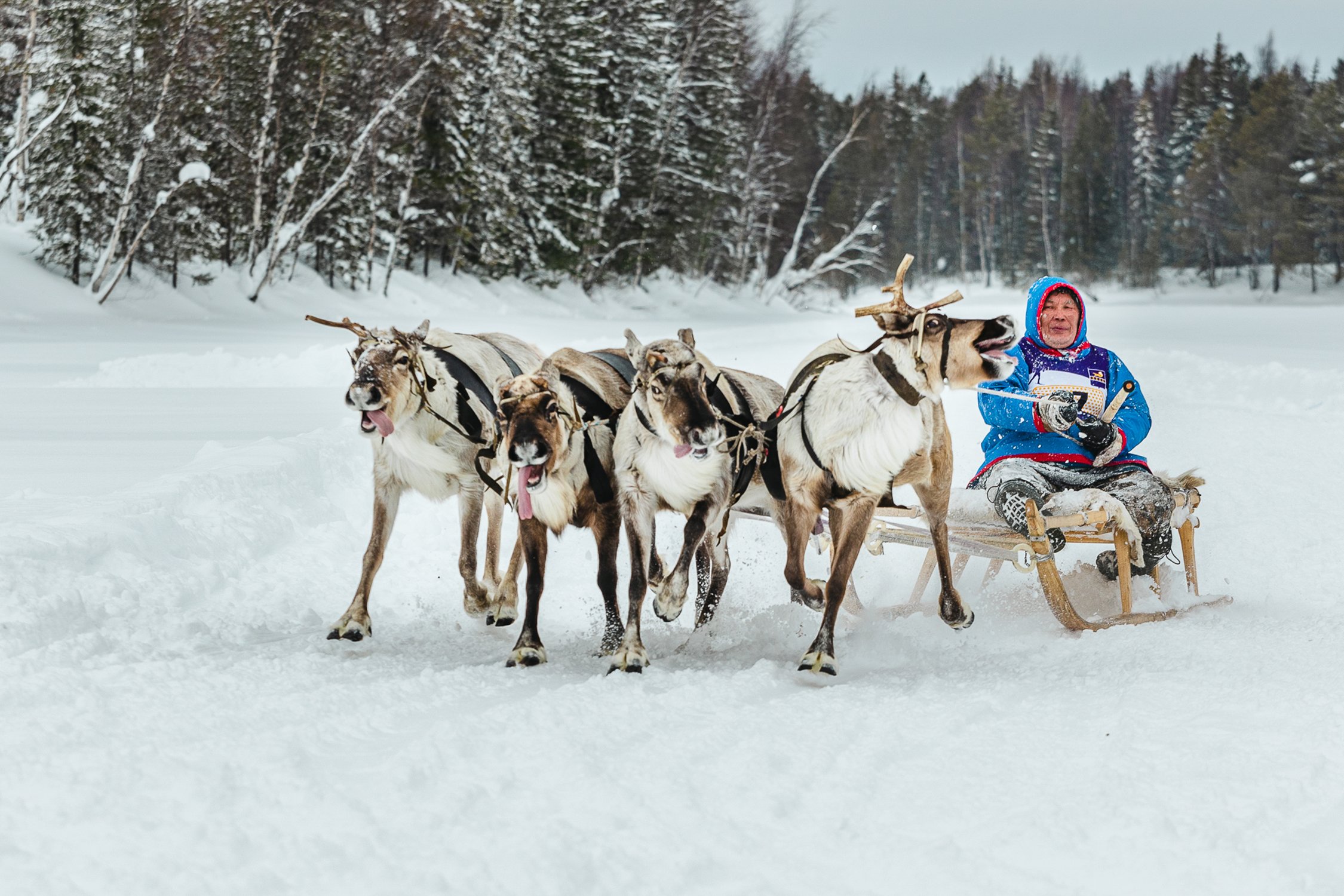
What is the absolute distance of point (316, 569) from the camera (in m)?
6.00

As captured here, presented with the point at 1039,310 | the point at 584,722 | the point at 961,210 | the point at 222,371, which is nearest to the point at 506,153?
the point at 222,371

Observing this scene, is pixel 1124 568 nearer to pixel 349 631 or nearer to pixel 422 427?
pixel 422 427

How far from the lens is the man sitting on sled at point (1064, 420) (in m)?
5.42

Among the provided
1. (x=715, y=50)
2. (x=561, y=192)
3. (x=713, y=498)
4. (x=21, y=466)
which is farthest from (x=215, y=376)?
(x=715, y=50)

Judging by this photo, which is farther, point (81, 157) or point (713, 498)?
point (81, 157)

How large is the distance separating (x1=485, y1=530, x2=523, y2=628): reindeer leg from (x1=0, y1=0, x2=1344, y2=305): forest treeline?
1757cm

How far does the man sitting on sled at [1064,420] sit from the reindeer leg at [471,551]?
8.30 ft

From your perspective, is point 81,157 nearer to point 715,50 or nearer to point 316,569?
point 316,569

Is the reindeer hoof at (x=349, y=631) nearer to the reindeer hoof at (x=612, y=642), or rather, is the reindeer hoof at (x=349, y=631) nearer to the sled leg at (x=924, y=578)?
the reindeer hoof at (x=612, y=642)

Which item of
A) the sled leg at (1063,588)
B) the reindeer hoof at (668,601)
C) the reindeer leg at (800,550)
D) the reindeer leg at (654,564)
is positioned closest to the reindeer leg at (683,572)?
the reindeer hoof at (668,601)

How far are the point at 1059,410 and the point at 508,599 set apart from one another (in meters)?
2.83

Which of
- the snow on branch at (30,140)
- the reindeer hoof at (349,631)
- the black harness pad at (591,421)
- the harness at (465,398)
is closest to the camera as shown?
the black harness pad at (591,421)

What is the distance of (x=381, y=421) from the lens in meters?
4.47

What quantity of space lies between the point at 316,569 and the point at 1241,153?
184ft
